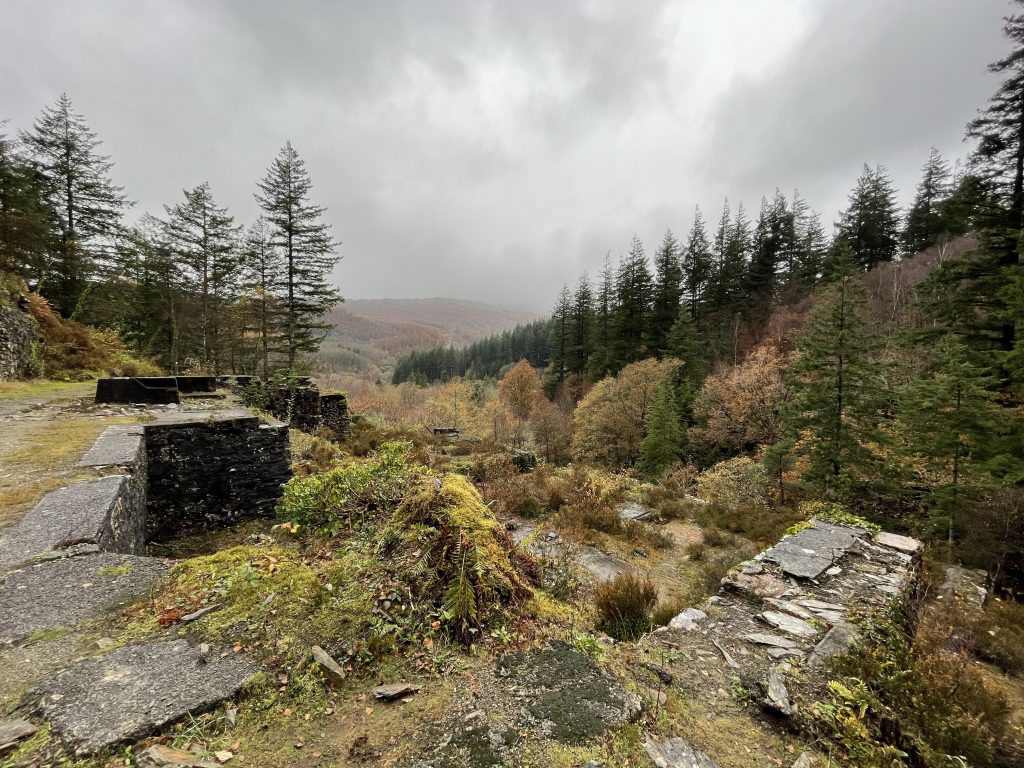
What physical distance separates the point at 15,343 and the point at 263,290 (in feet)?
25.0

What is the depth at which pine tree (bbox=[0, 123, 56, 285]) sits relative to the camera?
10.4m

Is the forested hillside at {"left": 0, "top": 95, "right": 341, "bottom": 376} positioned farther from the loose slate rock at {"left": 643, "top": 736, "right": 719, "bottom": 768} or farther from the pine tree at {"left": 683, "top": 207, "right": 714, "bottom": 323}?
the pine tree at {"left": 683, "top": 207, "right": 714, "bottom": 323}

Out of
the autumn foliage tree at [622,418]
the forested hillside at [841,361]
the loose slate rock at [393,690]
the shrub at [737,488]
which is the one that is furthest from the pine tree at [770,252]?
the loose slate rock at [393,690]

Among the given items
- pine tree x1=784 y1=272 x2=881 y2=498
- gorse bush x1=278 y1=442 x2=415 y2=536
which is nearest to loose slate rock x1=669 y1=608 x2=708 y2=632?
gorse bush x1=278 y1=442 x2=415 y2=536

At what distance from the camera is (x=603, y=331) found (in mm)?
35469

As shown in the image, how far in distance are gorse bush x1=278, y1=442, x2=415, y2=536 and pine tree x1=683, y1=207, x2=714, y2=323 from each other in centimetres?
3383

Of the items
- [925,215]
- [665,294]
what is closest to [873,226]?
[925,215]

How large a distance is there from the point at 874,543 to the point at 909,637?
6.34ft

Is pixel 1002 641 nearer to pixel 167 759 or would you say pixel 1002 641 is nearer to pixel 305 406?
pixel 167 759

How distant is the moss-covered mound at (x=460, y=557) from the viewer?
2.35m

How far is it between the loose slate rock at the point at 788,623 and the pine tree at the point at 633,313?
1139 inches

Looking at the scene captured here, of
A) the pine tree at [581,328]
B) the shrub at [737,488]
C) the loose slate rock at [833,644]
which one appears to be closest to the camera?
the loose slate rock at [833,644]

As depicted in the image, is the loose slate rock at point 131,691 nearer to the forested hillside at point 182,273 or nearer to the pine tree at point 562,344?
the forested hillside at point 182,273

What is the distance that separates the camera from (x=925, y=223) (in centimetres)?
2689
